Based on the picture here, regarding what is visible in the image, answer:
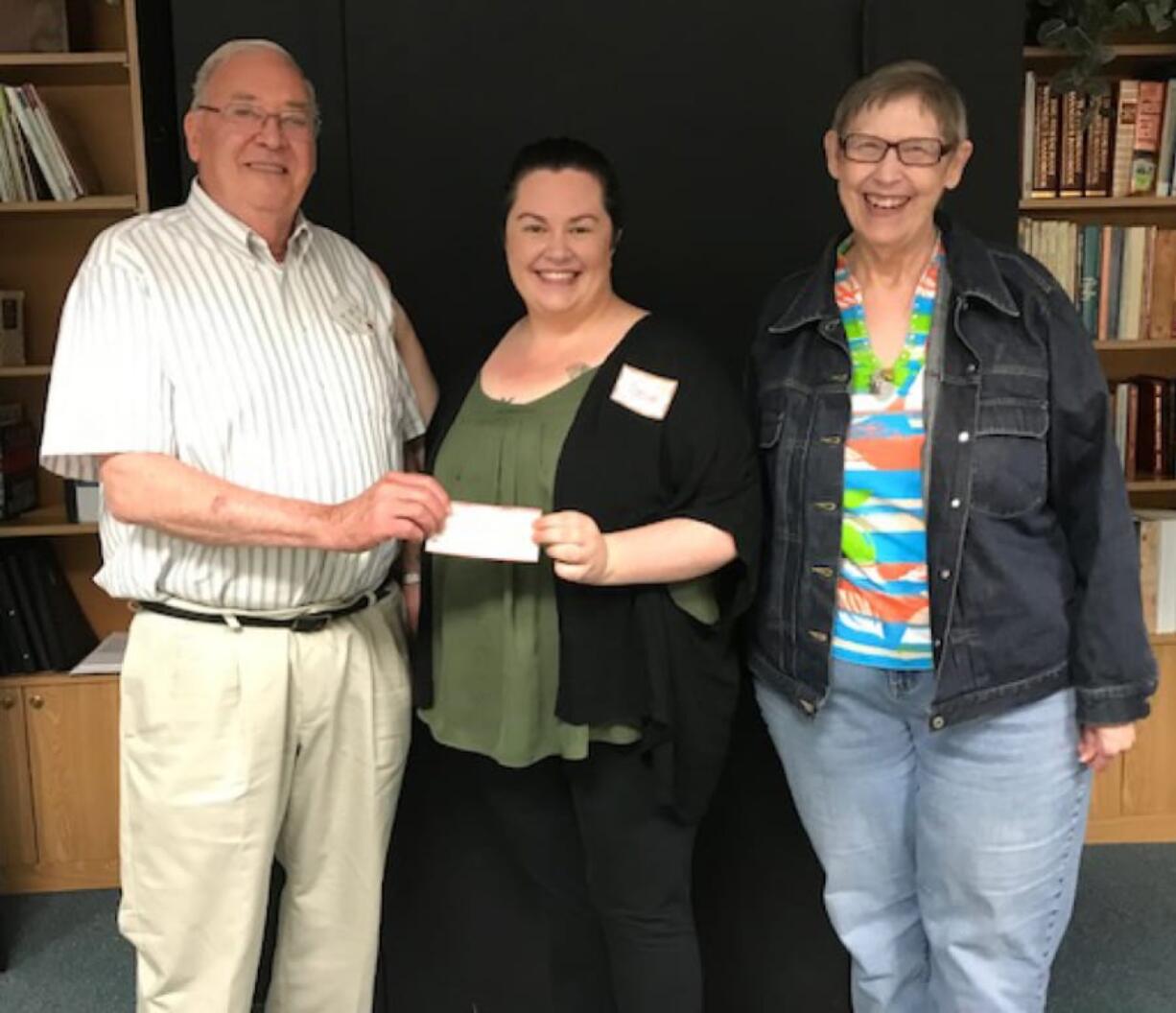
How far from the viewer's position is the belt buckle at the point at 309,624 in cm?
191

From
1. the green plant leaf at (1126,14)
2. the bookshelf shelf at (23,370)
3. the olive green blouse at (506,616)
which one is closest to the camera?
the olive green blouse at (506,616)

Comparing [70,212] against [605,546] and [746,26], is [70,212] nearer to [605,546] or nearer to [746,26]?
[746,26]

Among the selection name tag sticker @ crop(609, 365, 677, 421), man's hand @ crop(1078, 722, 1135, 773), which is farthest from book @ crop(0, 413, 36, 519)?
man's hand @ crop(1078, 722, 1135, 773)

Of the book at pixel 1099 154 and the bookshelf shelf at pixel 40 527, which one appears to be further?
the book at pixel 1099 154

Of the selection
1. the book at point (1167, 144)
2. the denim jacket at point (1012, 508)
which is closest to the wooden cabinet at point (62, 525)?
the denim jacket at point (1012, 508)

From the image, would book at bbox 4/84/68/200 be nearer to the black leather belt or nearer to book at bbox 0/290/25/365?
book at bbox 0/290/25/365

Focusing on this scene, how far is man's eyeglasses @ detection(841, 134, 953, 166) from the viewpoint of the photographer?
1.72 m

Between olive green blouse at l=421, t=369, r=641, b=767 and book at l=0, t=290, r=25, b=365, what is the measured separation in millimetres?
1927

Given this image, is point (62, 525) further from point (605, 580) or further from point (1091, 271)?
point (1091, 271)

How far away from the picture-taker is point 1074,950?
2908 mm

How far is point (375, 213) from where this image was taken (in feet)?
7.57

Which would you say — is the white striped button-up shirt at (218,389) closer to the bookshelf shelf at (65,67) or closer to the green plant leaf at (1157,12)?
the bookshelf shelf at (65,67)

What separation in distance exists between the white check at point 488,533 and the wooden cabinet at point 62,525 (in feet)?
6.16

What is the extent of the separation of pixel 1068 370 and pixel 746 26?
38.2 inches
